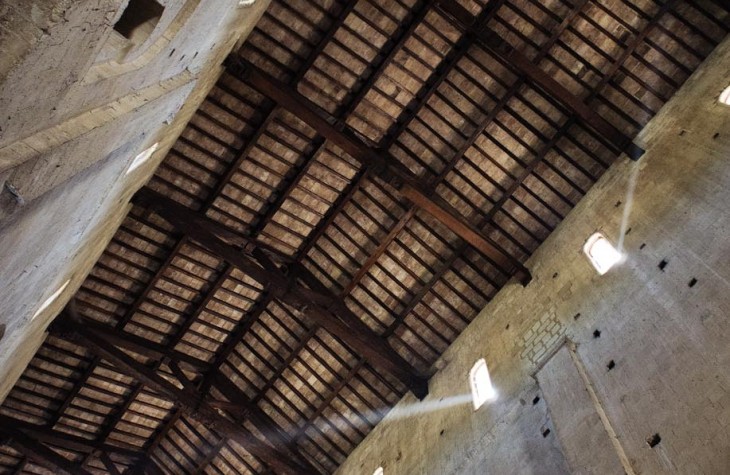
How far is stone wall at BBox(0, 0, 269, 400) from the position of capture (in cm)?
331

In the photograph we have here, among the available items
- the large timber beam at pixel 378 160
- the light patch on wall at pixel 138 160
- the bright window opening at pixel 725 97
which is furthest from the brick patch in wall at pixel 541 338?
the light patch on wall at pixel 138 160

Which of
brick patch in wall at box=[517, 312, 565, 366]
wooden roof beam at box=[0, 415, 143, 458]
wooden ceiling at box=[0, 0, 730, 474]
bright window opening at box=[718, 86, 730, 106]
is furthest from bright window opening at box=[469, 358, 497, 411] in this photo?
wooden roof beam at box=[0, 415, 143, 458]

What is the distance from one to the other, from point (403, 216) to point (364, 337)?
321 centimetres

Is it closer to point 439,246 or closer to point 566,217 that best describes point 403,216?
point 439,246

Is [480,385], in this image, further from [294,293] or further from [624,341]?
[294,293]

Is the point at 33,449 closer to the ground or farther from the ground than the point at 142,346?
closer to the ground

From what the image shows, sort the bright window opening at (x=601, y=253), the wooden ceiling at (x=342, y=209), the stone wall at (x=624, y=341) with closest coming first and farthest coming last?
the stone wall at (x=624, y=341)
the bright window opening at (x=601, y=253)
the wooden ceiling at (x=342, y=209)

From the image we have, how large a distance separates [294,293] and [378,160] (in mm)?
3748

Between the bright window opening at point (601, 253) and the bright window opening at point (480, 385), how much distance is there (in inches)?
129

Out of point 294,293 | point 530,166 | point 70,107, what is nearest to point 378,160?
point 530,166

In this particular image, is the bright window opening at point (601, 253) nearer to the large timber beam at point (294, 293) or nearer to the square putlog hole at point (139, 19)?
the large timber beam at point (294, 293)

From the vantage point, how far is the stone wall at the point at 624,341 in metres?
7.31

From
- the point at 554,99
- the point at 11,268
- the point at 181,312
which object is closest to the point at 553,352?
the point at 554,99

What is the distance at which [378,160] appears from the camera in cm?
1238
